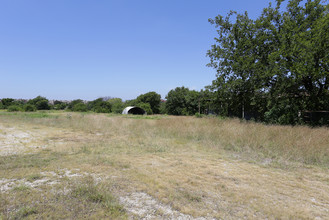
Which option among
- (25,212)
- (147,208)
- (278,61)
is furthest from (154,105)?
(25,212)

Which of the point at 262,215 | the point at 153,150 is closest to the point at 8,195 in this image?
the point at 262,215

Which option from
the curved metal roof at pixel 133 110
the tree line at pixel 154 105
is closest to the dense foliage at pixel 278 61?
the tree line at pixel 154 105

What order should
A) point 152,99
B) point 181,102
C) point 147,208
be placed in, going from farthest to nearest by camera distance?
point 152,99
point 181,102
point 147,208

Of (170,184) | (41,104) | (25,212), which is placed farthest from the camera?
(41,104)

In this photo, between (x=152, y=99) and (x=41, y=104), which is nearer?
(x=41, y=104)

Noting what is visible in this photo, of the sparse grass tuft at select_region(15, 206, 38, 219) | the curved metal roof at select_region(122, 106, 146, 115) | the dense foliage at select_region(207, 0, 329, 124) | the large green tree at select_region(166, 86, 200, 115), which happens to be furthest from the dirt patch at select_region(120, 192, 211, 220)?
the large green tree at select_region(166, 86, 200, 115)

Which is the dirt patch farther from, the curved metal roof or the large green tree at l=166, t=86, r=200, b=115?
the large green tree at l=166, t=86, r=200, b=115

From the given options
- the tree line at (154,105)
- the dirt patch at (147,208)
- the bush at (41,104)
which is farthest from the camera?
the bush at (41,104)

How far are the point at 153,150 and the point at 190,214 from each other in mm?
4112

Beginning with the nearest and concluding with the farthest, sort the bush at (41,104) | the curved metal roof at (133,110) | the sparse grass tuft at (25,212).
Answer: the sparse grass tuft at (25,212)
the curved metal roof at (133,110)
the bush at (41,104)

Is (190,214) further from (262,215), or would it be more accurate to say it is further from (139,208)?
(262,215)

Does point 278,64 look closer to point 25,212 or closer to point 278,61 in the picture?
point 278,61

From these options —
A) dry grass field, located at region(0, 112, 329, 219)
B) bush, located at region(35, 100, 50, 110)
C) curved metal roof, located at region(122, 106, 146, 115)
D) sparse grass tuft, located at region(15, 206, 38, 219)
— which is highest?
bush, located at region(35, 100, 50, 110)

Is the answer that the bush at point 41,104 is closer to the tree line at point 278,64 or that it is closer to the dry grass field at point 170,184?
the tree line at point 278,64
